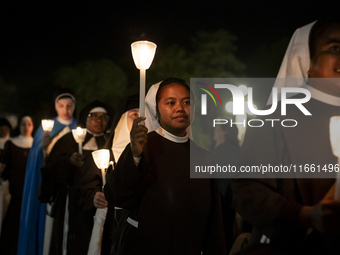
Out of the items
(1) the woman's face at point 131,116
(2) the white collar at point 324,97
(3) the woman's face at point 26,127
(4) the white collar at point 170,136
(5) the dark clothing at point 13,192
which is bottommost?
(5) the dark clothing at point 13,192

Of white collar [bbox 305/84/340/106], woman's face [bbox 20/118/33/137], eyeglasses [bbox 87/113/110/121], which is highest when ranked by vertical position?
woman's face [bbox 20/118/33/137]

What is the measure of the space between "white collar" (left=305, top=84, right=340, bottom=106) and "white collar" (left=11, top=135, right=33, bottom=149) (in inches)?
221

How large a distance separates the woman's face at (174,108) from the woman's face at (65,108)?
3.37 m

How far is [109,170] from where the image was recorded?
2961mm

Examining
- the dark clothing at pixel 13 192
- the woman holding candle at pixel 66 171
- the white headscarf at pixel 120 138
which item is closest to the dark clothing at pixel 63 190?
the woman holding candle at pixel 66 171

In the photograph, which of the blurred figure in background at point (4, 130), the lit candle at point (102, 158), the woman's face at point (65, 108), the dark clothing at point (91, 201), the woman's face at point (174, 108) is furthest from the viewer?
the blurred figure in background at point (4, 130)

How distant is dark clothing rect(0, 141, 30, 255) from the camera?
549 cm

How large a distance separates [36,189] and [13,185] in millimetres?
1119

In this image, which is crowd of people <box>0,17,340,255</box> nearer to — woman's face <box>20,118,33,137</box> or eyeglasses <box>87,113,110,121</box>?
eyeglasses <box>87,113,110,121</box>

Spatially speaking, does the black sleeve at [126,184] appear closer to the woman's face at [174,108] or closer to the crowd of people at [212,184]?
the crowd of people at [212,184]

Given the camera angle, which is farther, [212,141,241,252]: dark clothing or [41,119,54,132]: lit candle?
[41,119,54,132]: lit candle

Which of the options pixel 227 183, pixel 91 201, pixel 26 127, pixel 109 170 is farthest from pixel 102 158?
pixel 26 127

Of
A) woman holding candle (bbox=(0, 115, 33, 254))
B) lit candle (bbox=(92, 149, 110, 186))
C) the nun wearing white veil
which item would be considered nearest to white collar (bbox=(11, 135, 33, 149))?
woman holding candle (bbox=(0, 115, 33, 254))

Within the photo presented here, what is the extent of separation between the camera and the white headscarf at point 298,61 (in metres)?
1.67
